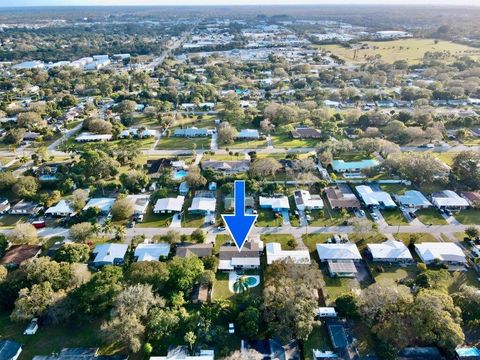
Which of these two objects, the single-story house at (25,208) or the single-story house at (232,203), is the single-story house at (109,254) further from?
the single-story house at (232,203)

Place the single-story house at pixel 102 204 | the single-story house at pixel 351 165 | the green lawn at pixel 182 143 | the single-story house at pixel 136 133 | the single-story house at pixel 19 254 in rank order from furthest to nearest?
the single-story house at pixel 136 133 → the green lawn at pixel 182 143 → the single-story house at pixel 351 165 → the single-story house at pixel 102 204 → the single-story house at pixel 19 254

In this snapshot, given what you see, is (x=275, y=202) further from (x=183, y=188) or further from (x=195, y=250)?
(x=195, y=250)

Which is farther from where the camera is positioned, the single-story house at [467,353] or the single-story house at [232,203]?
the single-story house at [232,203]

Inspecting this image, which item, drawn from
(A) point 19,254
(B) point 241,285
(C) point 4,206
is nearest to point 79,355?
(B) point 241,285

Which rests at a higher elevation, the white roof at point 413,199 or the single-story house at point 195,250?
the single-story house at point 195,250

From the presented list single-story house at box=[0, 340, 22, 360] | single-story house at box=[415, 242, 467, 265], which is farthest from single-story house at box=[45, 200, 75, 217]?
single-story house at box=[415, 242, 467, 265]

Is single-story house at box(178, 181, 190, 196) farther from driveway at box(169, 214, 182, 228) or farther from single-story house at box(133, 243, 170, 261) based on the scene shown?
single-story house at box(133, 243, 170, 261)

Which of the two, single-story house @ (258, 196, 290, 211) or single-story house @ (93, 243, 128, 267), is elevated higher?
single-story house @ (93, 243, 128, 267)

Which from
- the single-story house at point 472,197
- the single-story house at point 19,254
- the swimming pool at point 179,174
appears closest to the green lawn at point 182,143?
the swimming pool at point 179,174
